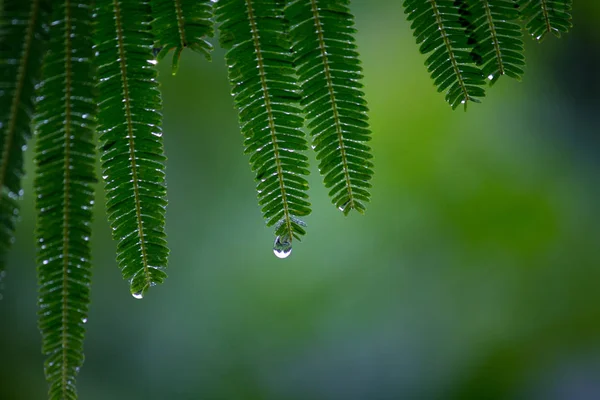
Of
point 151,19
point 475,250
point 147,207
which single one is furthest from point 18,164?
point 475,250

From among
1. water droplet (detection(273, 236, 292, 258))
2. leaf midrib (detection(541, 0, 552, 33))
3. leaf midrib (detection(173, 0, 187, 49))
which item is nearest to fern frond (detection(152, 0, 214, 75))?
leaf midrib (detection(173, 0, 187, 49))

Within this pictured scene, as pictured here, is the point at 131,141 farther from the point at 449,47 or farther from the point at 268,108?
the point at 449,47

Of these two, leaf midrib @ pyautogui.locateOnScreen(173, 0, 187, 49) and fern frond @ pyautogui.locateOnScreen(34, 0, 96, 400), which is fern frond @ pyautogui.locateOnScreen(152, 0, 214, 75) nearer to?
leaf midrib @ pyautogui.locateOnScreen(173, 0, 187, 49)

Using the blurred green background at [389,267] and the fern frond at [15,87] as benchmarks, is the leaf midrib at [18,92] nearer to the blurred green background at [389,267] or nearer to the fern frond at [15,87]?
the fern frond at [15,87]

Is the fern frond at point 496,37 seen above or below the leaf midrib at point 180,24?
below

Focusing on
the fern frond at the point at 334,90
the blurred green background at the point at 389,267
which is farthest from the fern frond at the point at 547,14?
the blurred green background at the point at 389,267

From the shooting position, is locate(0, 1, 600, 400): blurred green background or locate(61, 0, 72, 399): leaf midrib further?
locate(0, 1, 600, 400): blurred green background
